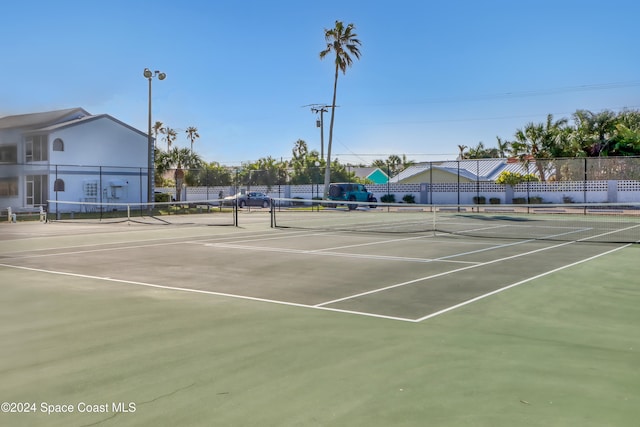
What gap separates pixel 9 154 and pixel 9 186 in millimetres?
349

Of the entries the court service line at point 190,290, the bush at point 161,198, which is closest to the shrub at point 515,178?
the bush at point 161,198

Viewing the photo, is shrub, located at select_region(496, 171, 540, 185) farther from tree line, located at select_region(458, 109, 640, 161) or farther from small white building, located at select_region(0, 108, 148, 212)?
small white building, located at select_region(0, 108, 148, 212)

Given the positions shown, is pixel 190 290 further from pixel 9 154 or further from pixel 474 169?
pixel 474 169

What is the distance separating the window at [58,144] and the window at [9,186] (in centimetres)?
3471

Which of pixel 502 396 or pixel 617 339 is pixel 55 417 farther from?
pixel 617 339

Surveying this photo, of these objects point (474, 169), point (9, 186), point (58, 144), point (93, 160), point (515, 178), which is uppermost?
point (474, 169)

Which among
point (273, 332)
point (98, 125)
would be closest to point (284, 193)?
point (98, 125)

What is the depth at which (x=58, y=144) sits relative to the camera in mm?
36031

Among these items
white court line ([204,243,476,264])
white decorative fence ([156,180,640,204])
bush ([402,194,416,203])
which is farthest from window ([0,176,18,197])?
bush ([402,194,416,203])

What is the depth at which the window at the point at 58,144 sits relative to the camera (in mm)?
35750

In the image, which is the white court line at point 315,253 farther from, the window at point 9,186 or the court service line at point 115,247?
the window at point 9,186

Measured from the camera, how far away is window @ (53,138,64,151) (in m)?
35.8

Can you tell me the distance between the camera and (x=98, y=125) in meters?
39.6

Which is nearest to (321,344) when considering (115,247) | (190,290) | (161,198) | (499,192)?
(190,290)
